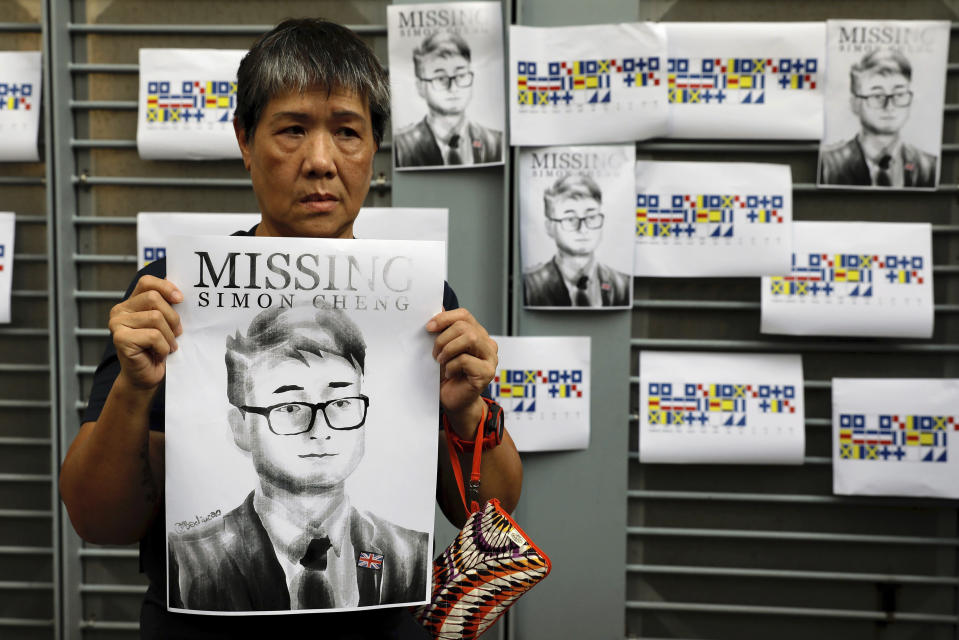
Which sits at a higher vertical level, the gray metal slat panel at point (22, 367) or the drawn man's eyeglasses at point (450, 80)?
the drawn man's eyeglasses at point (450, 80)

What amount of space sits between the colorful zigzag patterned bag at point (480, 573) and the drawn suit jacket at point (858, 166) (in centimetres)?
170

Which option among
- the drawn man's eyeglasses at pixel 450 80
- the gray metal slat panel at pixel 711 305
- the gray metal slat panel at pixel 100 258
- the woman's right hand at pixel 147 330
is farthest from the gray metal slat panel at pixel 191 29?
the woman's right hand at pixel 147 330

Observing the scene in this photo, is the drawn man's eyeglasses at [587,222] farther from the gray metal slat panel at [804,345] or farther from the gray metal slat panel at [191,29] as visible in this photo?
the gray metal slat panel at [191,29]

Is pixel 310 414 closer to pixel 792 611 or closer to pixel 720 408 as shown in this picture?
pixel 720 408

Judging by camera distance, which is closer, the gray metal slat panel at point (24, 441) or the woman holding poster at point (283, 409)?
the woman holding poster at point (283, 409)

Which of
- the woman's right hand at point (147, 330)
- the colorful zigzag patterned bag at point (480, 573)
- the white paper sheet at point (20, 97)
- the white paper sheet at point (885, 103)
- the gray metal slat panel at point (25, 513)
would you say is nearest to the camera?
the woman's right hand at point (147, 330)

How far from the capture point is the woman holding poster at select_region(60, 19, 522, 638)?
3.56 feet

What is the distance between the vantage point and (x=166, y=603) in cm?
116

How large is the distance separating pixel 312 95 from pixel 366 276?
0.32 metres

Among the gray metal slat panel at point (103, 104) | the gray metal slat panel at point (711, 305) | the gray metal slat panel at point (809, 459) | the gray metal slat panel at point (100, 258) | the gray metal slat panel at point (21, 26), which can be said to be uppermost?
the gray metal slat panel at point (21, 26)

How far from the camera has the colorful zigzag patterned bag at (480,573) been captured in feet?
3.81

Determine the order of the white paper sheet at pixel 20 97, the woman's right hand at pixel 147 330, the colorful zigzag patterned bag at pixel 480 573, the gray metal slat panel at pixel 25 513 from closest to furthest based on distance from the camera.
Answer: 1. the woman's right hand at pixel 147 330
2. the colorful zigzag patterned bag at pixel 480 573
3. the white paper sheet at pixel 20 97
4. the gray metal slat panel at pixel 25 513

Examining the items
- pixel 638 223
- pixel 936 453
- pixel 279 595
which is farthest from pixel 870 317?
pixel 279 595

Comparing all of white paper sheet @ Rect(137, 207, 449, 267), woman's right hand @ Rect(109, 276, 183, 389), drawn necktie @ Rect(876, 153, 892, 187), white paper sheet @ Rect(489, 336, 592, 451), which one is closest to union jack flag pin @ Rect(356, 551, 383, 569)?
woman's right hand @ Rect(109, 276, 183, 389)
